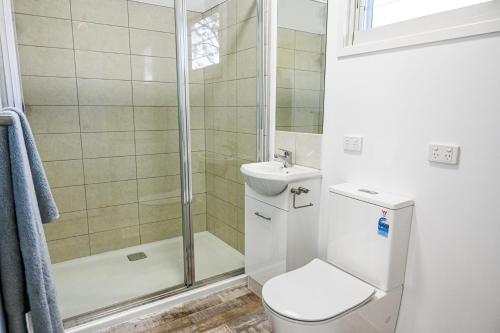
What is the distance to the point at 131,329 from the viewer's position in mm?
Answer: 1874

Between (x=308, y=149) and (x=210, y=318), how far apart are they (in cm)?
122

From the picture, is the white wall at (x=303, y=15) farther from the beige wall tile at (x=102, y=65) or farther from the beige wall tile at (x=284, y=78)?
the beige wall tile at (x=102, y=65)

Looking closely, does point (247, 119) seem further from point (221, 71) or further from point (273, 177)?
point (273, 177)

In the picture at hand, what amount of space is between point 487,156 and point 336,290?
2.76ft

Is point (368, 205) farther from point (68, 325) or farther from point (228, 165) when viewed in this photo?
point (68, 325)

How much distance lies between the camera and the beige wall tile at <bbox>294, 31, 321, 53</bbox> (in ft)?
6.46

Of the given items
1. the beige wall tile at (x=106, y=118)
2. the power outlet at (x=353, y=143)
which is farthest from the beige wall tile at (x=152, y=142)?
the power outlet at (x=353, y=143)

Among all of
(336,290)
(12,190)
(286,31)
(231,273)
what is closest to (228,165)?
(231,273)

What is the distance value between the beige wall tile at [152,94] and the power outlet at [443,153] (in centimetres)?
193

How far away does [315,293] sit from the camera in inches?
57.2

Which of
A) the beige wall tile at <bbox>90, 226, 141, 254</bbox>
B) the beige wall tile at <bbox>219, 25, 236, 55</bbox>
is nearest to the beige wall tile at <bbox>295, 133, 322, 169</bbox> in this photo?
the beige wall tile at <bbox>219, 25, 236, 55</bbox>

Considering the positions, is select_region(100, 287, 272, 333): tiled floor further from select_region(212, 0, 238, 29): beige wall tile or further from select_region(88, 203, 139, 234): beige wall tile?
select_region(212, 0, 238, 29): beige wall tile

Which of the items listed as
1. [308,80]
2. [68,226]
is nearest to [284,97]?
[308,80]

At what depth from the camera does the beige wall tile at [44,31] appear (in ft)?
7.07
